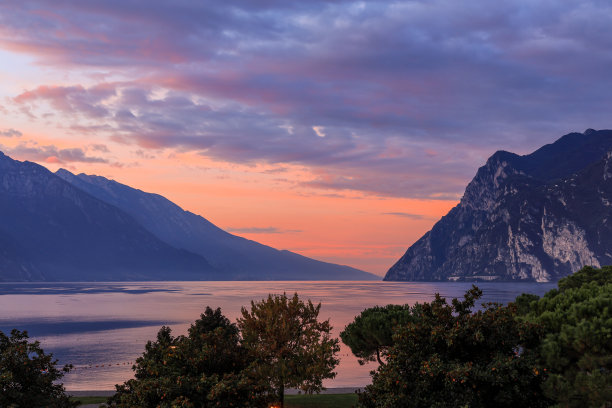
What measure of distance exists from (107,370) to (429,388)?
Answer: 76.4 metres

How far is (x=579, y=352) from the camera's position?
78.9 feet

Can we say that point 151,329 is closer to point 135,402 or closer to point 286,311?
point 286,311

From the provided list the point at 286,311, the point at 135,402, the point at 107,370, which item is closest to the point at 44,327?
the point at 107,370

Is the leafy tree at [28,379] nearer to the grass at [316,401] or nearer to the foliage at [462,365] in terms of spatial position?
the foliage at [462,365]

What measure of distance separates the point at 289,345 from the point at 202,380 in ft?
58.5

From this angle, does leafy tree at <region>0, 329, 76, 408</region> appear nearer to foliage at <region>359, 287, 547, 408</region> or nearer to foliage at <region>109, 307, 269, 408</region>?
foliage at <region>109, 307, 269, 408</region>

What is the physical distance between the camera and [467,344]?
2719cm

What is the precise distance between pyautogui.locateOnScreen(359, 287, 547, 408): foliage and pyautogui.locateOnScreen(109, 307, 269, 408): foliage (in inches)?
254

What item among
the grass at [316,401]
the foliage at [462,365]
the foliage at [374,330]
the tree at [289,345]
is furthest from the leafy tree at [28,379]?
the foliage at [374,330]

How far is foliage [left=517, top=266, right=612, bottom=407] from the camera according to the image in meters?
22.5

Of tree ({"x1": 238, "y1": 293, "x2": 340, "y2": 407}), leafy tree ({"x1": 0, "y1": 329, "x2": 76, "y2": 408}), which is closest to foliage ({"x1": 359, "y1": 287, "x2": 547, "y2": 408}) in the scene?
tree ({"x1": 238, "y1": 293, "x2": 340, "y2": 407})

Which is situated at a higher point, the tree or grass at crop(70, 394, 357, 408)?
the tree

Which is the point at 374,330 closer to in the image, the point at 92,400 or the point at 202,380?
the point at 202,380

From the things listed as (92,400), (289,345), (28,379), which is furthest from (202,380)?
(92,400)
